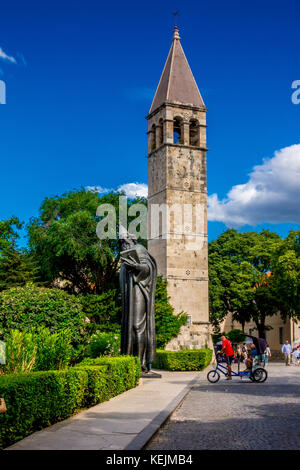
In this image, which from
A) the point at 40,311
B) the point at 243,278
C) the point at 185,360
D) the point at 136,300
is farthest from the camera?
the point at 243,278

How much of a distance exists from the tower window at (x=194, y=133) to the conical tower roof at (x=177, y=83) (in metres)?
1.48

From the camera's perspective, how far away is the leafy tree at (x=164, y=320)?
41062 mm

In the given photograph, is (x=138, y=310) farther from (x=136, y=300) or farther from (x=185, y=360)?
(x=185, y=360)

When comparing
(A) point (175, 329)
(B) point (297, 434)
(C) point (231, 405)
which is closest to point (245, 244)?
(A) point (175, 329)

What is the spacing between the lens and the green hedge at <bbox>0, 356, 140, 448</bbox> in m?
7.01

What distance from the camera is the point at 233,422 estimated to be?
9297 millimetres

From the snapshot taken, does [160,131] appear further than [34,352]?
Yes

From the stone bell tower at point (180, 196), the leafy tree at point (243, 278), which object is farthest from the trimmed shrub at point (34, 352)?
the leafy tree at point (243, 278)

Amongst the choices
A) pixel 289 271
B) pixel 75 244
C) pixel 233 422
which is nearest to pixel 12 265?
pixel 75 244

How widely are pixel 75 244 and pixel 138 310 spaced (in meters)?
23.0

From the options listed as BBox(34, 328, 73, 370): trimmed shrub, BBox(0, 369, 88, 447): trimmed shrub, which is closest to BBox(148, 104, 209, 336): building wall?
BBox(34, 328, 73, 370): trimmed shrub

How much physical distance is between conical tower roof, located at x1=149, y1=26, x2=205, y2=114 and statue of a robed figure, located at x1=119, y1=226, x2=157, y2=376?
3114 centimetres

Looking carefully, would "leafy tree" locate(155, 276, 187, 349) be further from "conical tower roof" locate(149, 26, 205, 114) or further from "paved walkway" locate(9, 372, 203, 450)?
"paved walkway" locate(9, 372, 203, 450)
